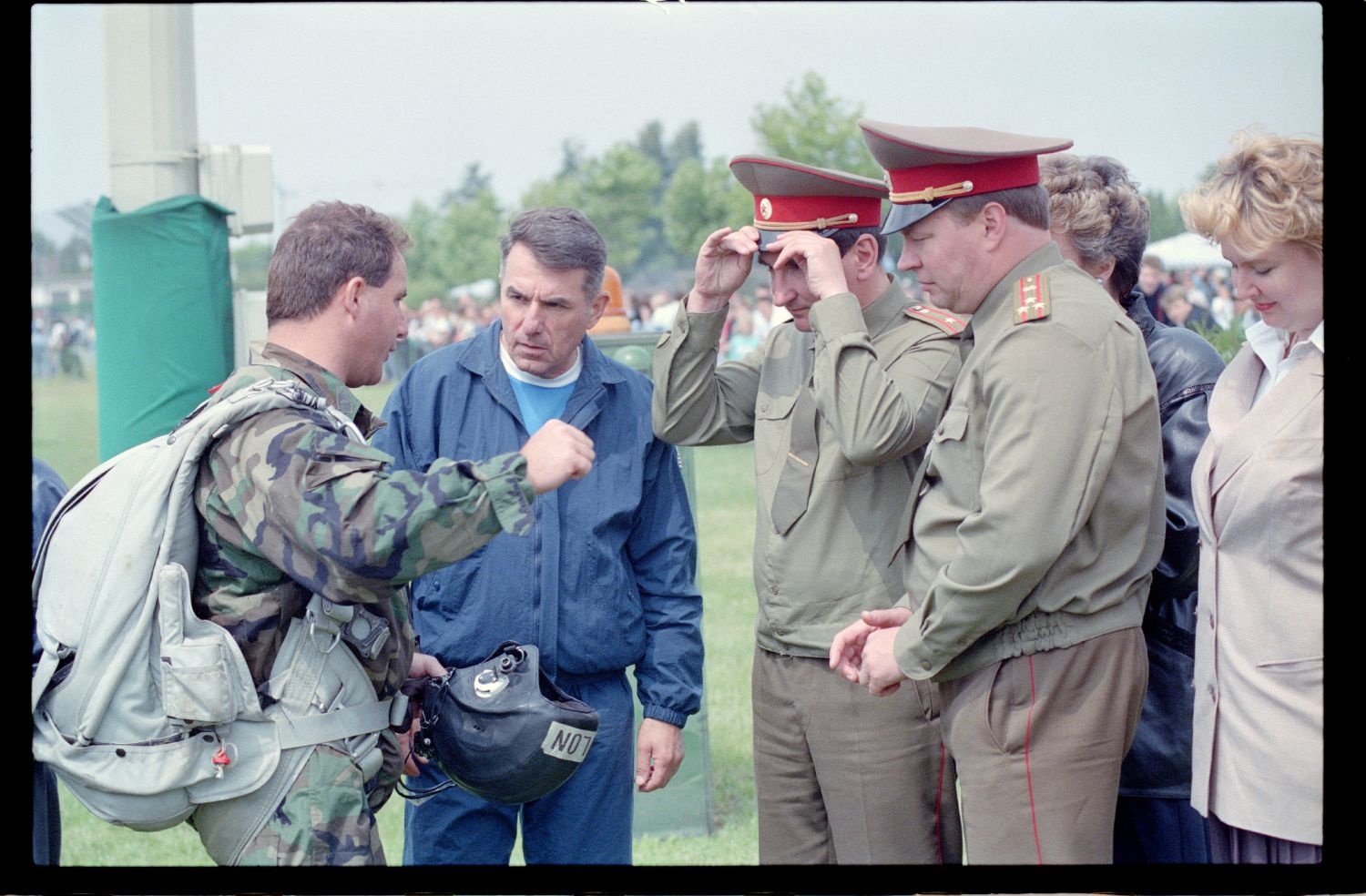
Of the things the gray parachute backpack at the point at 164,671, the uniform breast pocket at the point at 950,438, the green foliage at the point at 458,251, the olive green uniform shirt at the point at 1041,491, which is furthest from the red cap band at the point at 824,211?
the green foliage at the point at 458,251

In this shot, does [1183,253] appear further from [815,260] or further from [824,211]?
[815,260]

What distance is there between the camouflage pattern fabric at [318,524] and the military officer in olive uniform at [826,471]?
2.84ft

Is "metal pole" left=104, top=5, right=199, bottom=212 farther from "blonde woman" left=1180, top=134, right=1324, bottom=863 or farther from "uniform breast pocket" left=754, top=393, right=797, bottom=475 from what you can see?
"blonde woman" left=1180, top=134, right=1324, bottom=863

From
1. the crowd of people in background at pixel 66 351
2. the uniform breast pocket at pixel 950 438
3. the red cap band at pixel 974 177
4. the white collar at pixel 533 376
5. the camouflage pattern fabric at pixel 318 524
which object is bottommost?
the crowd of people in background at pixel 66 351

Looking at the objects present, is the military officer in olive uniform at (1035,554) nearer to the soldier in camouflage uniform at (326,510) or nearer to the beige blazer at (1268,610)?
the beige blazer at (1268,610)

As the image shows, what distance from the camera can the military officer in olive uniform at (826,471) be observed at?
300 cm

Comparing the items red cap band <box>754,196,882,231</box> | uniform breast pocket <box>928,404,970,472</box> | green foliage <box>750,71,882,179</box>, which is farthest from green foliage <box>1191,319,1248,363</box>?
green foliage <box>750,71,882,179</box>

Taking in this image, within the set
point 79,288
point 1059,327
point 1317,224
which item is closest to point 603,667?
point 1059,327

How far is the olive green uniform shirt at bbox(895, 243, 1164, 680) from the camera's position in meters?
2.52

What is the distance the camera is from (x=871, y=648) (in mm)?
2766

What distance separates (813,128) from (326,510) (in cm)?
4333

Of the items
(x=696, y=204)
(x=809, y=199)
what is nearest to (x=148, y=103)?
(x=809, y=199)

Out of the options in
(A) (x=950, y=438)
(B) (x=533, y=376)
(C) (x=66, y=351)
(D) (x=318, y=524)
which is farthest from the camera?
(C) (x=66, y=351)
